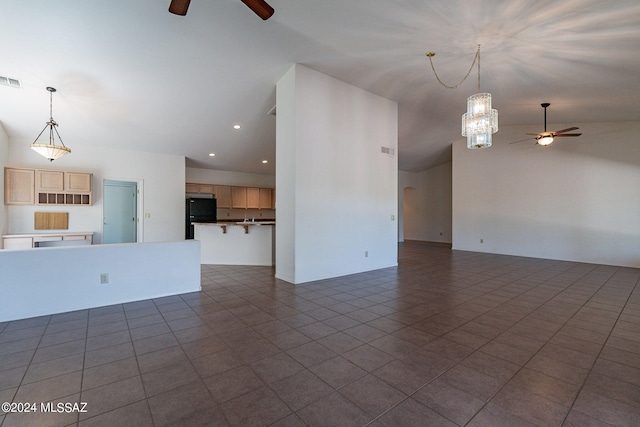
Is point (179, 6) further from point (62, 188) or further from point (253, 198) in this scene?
point (253, 198)

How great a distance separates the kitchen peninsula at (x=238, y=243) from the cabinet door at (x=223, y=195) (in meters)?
3.23

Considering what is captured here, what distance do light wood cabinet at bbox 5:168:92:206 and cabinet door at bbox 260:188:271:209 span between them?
190 inches

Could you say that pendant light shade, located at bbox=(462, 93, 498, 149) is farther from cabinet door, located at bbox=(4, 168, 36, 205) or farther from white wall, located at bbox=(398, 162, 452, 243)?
cabinet door, located at bbox=(4, 168, 36, 205)

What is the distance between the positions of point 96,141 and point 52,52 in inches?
134

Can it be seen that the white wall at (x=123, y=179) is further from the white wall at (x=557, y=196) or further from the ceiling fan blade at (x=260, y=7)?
the white wall at (x=557, y=196)

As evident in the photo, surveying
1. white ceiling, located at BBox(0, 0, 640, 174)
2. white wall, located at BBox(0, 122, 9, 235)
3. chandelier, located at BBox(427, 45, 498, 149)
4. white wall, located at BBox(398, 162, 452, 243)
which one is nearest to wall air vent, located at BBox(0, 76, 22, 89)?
white ceiling, located at BBox(0, 0, 640, 174)

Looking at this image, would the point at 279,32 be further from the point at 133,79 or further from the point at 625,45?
the point at 625,45

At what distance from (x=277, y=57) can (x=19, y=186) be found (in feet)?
20.2

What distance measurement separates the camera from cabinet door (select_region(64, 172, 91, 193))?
20.5 feet

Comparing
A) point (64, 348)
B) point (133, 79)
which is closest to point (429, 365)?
point (64, 348)

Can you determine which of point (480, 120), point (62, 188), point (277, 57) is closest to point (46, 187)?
point (62, 188)

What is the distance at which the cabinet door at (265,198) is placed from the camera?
1003 cm

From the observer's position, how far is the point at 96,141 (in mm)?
6457

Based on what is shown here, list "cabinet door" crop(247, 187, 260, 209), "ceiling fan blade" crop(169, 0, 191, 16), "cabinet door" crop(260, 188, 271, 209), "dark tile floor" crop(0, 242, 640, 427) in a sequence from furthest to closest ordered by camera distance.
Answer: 1. "cabinet door" crop(260, 188, 271, 209)
2. "cabinet door" crop(247, 187, 260, 209)
3. "ceiling fan blade" crop(169, 0, 191, 16)
4. "dark tile floor" crop(0, 242, 640, 427)
